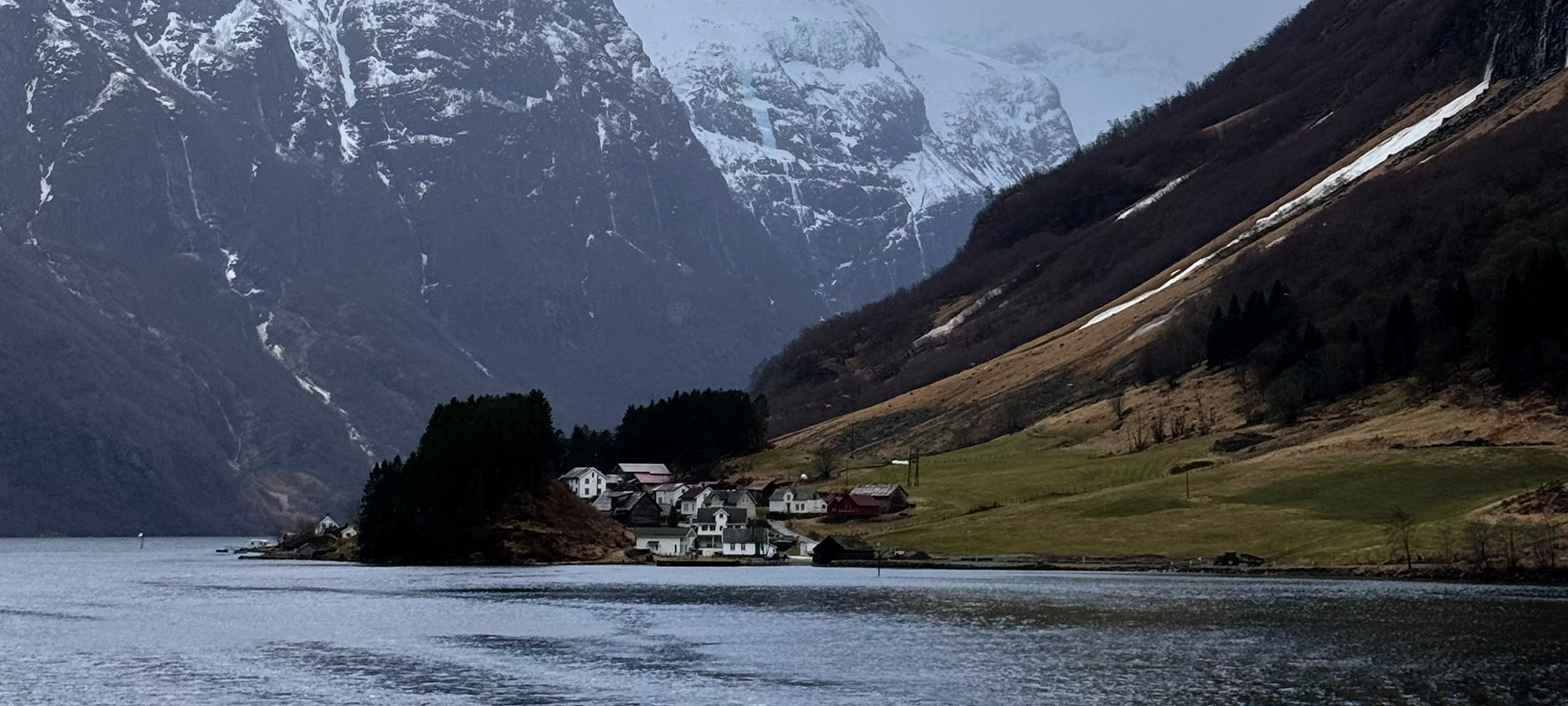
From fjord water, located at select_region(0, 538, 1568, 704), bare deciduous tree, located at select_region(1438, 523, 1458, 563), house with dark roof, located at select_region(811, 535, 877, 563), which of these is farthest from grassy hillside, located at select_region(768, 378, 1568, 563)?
fjord water, located at select_region(0, 538, 1568, 704)

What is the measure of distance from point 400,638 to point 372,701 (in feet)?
80.5

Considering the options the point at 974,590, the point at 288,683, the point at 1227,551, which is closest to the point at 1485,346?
the point at 1227,551

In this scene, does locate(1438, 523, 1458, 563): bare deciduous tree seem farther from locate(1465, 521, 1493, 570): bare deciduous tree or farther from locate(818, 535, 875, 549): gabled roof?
locate(818, 535, 875, 549): gabled roof

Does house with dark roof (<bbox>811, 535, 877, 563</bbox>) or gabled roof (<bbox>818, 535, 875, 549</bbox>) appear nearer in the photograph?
house with dark roof (<bbox>811, 535, 877, 563</bbox>)

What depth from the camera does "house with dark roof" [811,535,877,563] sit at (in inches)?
7308

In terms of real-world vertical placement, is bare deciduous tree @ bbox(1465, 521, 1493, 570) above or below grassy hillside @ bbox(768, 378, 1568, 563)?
below

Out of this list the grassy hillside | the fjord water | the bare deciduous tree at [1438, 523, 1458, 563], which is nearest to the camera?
the fjord water

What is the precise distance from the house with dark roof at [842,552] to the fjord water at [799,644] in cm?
3535

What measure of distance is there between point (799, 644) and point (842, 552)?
87099 millimetres

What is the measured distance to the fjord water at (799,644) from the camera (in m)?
81.9

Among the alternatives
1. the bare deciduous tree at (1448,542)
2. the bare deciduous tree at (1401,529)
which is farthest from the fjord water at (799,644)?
the bare deciduous tree at (1401,529)

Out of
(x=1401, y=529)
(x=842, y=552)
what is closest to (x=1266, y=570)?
(x=1401, y=529)

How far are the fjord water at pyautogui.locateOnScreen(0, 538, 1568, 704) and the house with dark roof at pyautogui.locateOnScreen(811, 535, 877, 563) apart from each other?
1392 inches

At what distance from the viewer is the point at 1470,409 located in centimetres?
18562
